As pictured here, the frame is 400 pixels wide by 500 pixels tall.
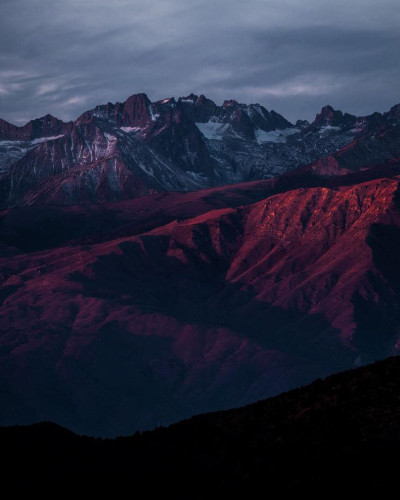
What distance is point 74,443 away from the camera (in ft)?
202

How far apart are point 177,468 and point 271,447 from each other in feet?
17.6

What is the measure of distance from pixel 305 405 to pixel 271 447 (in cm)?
538

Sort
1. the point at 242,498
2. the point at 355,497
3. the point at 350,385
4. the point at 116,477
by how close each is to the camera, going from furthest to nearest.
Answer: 1. the point at 350,385
2. the point at 116,477
3. the point at 242,498
4. the point at 355,497

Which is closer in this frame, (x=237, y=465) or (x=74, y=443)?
(x=237, y=465)

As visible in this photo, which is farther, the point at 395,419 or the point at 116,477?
the point at 116,477

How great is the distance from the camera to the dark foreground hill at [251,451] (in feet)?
161

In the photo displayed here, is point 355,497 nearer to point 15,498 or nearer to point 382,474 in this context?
point 382,474

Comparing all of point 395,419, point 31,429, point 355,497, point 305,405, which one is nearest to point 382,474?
point 355,497

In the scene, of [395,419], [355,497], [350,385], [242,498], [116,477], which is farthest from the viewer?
[350,385]

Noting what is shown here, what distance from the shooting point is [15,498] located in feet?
177

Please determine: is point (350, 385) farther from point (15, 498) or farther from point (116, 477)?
point (15, 498)

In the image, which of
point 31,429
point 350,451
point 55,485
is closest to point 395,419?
point 350,451

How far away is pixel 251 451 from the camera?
54781 millimetres

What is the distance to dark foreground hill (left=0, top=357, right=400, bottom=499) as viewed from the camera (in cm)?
4906
